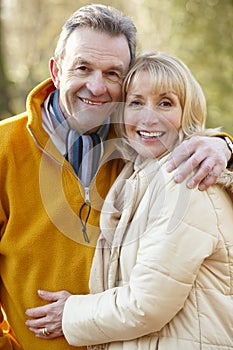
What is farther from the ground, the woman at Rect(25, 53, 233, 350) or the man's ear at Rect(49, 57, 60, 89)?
the man's ear at Rect(49, 57, 60, 89)

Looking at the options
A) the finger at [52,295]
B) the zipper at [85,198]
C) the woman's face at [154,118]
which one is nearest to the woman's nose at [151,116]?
the woman's face at [154,118]

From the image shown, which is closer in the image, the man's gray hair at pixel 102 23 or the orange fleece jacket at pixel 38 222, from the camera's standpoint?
the orange fleece jacket at pixel 38 222

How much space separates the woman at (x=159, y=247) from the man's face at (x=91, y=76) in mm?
158

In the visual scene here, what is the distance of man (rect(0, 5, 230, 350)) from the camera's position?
2615mm

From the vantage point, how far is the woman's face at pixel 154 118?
94.2 inches

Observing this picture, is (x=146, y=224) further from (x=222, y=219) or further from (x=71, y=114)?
(x=71, y=114)

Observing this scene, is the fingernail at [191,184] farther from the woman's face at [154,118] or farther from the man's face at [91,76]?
the man's face at [91,76]

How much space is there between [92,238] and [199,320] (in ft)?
1.76

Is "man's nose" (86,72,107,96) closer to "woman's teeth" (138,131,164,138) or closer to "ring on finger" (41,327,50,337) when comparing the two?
"woman's teeth" (138,131,164,138)

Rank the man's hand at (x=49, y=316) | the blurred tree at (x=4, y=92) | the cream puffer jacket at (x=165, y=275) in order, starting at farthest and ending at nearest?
the blurred tree at (x=4, y=92)
the man's hand at (x=49, y=316)
the cream puffer jacket at (x=165, y=275)

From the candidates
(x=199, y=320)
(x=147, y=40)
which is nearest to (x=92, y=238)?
(x=199, y=320)

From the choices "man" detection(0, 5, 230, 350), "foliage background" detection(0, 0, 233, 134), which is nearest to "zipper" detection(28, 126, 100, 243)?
"man" detection(0, 5, 230, 350)

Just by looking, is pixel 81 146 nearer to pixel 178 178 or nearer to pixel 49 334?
pixel 178 178

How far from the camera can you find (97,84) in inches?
104
